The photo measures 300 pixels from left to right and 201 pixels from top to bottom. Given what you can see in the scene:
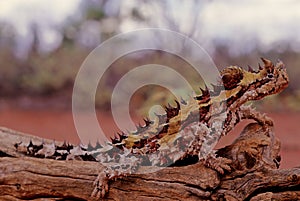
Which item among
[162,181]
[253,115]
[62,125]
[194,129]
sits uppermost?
[62,125]

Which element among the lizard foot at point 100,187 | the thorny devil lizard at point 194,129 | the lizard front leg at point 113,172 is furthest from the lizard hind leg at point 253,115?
the lizard foot at point 100,187

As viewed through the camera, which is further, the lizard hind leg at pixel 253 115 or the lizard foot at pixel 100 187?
the lizard hind leg at pixel 253 115

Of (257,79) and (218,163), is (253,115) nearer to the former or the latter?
(257,79)

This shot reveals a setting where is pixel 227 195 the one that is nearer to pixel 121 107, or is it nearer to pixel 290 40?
pixel 121 107

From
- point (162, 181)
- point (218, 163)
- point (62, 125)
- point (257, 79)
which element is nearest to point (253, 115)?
point (257, 79)

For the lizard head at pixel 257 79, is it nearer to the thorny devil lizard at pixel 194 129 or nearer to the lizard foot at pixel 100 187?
the thorny devil lizard at pixel 194 129

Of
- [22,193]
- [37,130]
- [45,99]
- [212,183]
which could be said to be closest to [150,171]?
[212,183]
